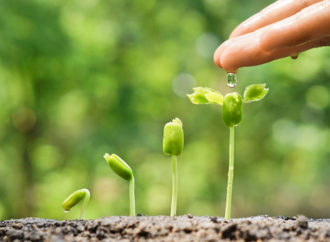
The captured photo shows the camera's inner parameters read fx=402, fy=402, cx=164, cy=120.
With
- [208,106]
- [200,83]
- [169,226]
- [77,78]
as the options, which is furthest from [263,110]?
[169,226]

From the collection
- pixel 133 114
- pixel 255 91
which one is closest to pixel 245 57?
pixel 255 91

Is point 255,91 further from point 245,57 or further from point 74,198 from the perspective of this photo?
point 74,198

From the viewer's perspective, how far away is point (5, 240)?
775mm

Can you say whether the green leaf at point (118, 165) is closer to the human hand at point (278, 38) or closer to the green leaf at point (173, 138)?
the green leaf at point (173, 138)

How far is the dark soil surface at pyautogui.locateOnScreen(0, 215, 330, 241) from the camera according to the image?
0.73m

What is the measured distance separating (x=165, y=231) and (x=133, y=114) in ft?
16.4

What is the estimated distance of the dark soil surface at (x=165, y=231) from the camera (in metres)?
0.73

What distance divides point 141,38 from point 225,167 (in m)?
2.65

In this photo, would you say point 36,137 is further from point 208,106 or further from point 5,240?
point 5,240

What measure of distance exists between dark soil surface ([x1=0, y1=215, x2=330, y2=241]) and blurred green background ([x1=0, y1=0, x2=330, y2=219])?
Answer: 3779 millimetres

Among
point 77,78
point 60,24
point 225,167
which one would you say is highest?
point 60,24

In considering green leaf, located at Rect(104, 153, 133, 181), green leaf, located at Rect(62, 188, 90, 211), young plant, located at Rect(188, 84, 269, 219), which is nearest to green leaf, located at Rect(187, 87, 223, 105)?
young plant, located at Rect(188, 84, 269, 219)

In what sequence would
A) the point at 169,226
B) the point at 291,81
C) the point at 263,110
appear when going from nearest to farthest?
the point at 169,226 → the point at 291,81 → the point at 263,110

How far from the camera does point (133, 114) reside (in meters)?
5.71
